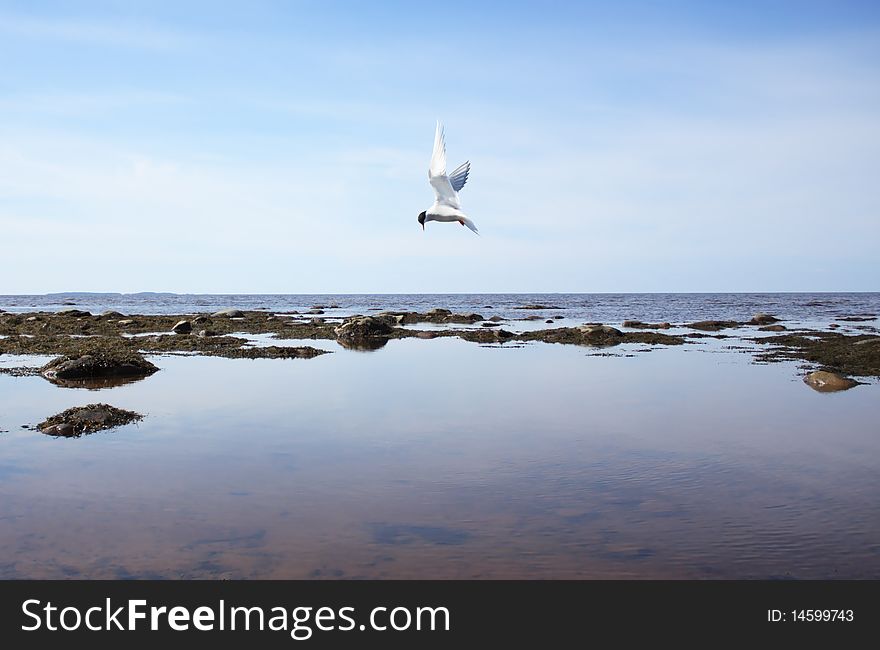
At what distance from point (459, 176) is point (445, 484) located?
17.5ft

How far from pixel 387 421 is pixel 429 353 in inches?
543

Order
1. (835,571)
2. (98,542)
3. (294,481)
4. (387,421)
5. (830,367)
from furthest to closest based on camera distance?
1. (830,367)
2. (387,421)
3. (294,481)
4. (98,542)
5. (835,571)

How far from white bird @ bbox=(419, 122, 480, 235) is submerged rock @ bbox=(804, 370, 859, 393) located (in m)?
10.7

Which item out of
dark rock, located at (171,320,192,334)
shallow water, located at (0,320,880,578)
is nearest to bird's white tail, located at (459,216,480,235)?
shallow water, located at (0,320,880,578)

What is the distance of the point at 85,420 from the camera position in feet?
40.6

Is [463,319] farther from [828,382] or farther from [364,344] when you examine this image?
[828,382]

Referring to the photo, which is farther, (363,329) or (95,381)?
(363,329)

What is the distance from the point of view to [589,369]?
72.5 ft

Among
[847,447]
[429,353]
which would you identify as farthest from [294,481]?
[429,353]

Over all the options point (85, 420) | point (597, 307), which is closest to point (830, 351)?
point (85, 420)

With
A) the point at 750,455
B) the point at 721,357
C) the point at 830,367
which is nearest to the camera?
the point at 750,455

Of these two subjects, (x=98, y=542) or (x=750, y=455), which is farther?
(x=750, y=455)
